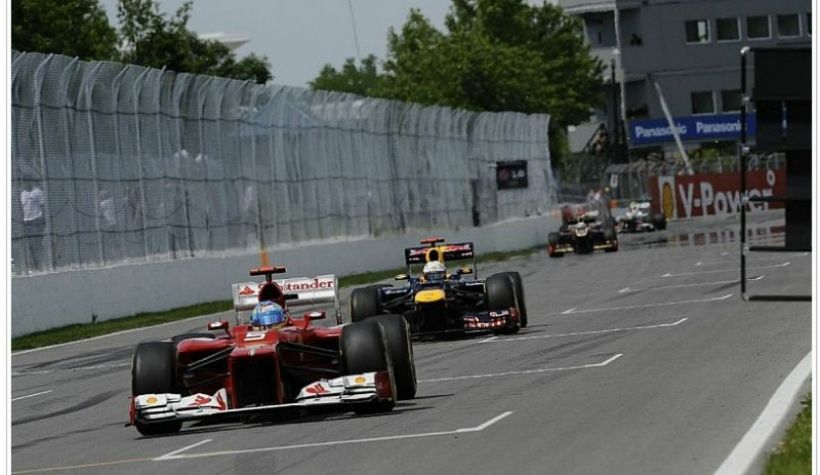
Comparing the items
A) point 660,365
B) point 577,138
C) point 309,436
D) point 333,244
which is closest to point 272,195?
point 333,244

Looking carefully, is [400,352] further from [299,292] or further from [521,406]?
[299,292]

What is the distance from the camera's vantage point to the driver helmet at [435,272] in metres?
23.0

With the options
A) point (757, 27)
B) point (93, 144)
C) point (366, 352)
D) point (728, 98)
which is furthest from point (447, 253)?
point (728, 98)

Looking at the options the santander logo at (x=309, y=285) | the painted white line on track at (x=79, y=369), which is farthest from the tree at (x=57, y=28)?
the santander logo at (x=309, y=285)

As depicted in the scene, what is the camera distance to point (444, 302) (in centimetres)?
2275

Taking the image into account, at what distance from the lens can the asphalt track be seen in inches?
440

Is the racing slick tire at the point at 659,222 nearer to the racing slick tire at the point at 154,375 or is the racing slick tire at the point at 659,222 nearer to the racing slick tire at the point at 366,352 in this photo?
the racing slick tire at the point at 366,352

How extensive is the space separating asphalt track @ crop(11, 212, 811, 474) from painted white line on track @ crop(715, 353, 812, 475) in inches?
5.6

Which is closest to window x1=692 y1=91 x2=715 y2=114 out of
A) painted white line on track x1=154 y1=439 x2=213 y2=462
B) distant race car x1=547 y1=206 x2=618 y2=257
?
distant race car x1=547 y1=206 x2=618 y2=257

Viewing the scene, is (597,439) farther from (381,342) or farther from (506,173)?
(506,173)

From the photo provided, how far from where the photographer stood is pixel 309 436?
1304 cm

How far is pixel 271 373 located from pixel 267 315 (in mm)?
801

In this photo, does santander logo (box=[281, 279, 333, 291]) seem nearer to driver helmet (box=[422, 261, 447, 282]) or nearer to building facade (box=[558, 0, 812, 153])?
driver helmet (box=[422, 261, 447, 282])

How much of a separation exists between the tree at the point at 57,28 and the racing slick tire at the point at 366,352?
156ft
